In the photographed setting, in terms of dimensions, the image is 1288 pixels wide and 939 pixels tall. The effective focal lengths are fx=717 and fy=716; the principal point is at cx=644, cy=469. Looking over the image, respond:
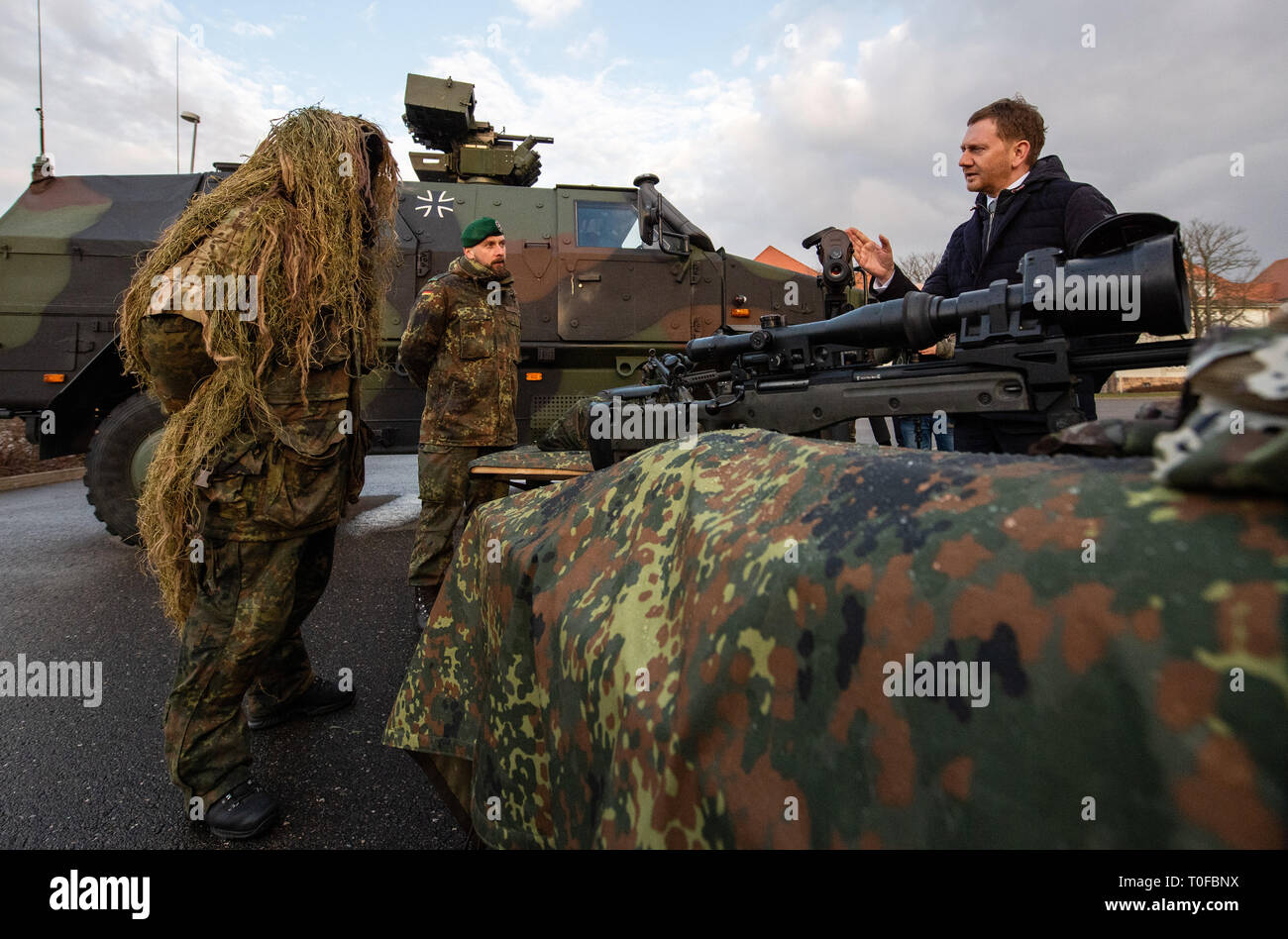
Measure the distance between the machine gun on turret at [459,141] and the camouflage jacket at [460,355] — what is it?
4257mm

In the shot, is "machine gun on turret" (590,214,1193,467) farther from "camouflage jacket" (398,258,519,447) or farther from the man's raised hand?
"camouflage jacket" (398,258,519,447)

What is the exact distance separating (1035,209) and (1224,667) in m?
2.33

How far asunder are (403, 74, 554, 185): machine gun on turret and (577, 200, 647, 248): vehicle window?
1.57m

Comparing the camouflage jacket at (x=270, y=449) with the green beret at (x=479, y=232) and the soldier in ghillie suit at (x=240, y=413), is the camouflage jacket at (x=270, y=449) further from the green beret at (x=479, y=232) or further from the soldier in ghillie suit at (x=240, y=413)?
the green beret at (x=479, y=232)

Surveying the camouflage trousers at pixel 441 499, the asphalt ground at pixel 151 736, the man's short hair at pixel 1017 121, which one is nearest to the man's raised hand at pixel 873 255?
the man's short hair at pixel 1017 121

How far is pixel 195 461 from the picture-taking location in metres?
2.10

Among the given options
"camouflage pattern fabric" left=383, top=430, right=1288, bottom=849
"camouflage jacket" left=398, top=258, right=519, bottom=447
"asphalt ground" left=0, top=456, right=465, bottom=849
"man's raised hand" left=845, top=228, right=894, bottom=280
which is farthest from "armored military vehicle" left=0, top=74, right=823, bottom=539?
"camouflage pattern fabric" left=383, top=430, right=1288, bottom=849

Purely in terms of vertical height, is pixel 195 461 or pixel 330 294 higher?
pixel 330 294

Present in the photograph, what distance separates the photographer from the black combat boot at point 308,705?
2783mm

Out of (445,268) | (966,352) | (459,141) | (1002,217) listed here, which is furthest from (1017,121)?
(459,141)

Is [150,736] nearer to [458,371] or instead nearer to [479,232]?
[458,371]

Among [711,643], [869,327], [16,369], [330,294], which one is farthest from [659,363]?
[16,369]

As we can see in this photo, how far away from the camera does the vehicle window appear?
6.74 metres
